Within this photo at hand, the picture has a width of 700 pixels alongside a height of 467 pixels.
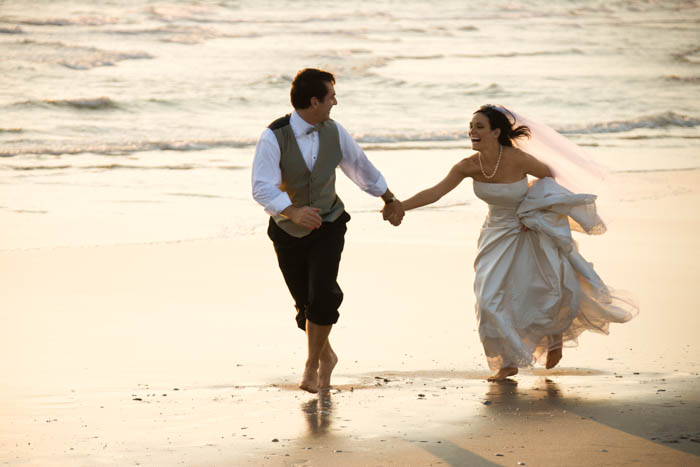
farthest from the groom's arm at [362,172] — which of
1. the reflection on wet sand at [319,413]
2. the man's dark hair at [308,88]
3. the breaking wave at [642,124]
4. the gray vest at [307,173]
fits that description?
the breaking wave at [642,124]

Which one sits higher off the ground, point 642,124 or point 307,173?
point 307,173

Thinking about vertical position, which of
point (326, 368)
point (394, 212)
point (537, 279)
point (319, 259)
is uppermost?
point (394, 212)

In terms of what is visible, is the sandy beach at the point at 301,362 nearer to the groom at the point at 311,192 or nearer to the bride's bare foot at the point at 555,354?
the bride's bare foot at the point at 555,354

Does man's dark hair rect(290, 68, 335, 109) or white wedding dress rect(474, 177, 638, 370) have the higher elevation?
man's dark hair rect(290, 68, 335, 109)

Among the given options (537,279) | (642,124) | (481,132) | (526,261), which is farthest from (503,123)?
(642,124)

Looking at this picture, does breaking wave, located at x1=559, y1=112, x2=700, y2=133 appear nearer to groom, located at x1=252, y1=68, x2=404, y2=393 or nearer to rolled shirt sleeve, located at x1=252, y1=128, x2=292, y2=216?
groom, located at x1=252, y1=68, x2=404, y2=393

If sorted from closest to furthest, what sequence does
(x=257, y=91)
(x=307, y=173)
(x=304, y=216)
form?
(x=304, y=216) → (x=307, y=173) → (x=257, y=91)

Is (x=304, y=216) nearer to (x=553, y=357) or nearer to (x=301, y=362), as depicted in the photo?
(x=301, y=362)

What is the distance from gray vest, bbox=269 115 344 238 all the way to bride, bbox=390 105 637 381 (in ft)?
2.59

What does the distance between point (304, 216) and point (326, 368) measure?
0.94 metres

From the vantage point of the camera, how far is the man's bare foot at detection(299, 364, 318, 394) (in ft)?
17.3

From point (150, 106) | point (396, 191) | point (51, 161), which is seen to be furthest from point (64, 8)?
point (396, 191)

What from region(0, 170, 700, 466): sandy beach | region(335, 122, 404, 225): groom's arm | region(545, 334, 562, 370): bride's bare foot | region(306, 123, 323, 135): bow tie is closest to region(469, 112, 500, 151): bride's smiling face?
region(335, 122, 404, 225): groom's arm

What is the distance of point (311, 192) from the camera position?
525 centimetres
